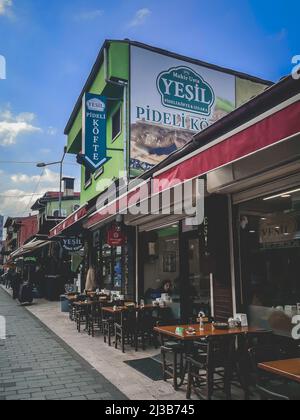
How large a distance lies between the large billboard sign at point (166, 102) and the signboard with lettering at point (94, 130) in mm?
952

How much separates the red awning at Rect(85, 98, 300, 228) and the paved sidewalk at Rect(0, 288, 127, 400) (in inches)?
125

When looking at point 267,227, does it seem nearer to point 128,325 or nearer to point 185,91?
point 128,325

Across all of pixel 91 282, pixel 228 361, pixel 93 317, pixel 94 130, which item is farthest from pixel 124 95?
pixel 228 361

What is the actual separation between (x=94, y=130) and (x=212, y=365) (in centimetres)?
870

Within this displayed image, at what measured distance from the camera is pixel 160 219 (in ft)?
32.8

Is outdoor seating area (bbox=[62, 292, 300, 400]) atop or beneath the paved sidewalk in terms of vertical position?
atop

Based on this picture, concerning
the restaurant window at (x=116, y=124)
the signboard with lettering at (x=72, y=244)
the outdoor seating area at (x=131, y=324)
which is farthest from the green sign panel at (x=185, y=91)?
the outdoor seating area at (x=131, y=324)

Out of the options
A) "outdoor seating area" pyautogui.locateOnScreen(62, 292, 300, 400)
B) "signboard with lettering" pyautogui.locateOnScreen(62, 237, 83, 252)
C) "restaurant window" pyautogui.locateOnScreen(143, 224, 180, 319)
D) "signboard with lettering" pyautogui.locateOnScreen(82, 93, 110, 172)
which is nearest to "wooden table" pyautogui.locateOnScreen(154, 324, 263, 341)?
"outdoor seating area" pyautogui.locateOnScreen(62, 292, 300, 400)

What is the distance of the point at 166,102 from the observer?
1268 cm

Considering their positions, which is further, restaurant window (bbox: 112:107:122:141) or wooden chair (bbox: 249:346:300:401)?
restaurant window (bbox: 112:107:122:141)

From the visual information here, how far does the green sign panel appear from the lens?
41.8 feet

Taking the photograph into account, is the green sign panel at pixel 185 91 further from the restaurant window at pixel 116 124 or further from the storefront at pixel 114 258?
the storefront at pixel 114 258

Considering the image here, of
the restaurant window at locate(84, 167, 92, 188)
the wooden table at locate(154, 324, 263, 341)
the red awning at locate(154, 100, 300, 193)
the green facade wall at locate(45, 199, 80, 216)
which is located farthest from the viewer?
the green facade wall at locate(45, 199, 80, 216)

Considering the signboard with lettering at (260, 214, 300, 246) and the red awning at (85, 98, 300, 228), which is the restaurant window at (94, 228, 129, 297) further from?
the red awning at (85, 98, 300, 228)
